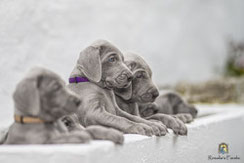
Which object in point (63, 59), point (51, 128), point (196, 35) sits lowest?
point (51, 128)

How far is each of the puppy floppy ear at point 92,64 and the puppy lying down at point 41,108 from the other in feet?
1.48

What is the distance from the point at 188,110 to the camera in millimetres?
3531

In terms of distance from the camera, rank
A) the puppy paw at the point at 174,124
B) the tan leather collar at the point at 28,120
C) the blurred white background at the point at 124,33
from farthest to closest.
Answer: the blurred white background at the point at 124,33 < the puppy paw at the point at 174,124 < the tan leather collar at the point at 28,120

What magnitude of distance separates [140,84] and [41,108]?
0.95m

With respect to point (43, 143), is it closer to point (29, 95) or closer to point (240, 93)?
point (29, 95)

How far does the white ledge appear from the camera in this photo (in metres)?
1.69

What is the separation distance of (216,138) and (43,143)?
6.54 feet

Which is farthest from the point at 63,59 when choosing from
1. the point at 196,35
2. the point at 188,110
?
the point at 196,35

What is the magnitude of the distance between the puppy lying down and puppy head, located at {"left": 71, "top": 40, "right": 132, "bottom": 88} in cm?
46

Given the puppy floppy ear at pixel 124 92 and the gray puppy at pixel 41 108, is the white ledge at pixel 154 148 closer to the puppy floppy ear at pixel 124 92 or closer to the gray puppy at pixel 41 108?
the gray puppy at pixel 41 108

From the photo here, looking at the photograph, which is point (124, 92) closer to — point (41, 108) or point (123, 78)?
point (123, 78)

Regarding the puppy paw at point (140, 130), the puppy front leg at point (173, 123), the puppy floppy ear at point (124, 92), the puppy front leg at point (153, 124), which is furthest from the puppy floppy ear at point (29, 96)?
the puppy front leg at point (173, 123)

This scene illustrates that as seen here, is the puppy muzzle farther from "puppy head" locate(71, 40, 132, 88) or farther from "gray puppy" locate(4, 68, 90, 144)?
"gray puppy" locate(4, 68, 90, 144)

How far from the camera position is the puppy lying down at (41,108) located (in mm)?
1786
